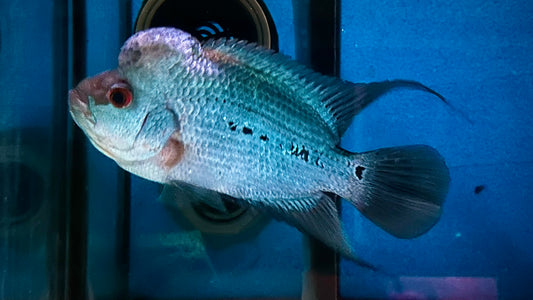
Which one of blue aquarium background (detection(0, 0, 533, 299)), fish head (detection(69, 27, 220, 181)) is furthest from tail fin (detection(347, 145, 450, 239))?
blue aquarium background (detection(0, 0, 533, 299))

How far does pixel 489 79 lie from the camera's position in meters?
1.14

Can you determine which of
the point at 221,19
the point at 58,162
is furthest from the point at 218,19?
the point at 58,162

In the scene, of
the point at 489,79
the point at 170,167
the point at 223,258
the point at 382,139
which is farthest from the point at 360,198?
the point at 489,79

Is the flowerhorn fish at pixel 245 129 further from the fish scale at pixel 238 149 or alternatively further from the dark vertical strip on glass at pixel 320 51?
the dark vertical strip on glass at pixel 320 51

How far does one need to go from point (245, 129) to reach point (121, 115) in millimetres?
197

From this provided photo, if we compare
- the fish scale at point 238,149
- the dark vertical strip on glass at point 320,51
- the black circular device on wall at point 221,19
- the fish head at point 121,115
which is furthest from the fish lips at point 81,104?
the dark vertical strip on glass at point 320,51

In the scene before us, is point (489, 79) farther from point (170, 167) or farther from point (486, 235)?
point (170, 167)

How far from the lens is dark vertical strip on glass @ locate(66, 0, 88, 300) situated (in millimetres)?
1060

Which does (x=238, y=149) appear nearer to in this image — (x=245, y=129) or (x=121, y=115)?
(x=245, y=129)

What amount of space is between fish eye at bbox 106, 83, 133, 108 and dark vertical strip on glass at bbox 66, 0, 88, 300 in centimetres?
49

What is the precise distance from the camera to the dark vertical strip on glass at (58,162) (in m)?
1.03

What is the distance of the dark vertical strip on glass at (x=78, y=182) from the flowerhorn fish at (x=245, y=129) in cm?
46

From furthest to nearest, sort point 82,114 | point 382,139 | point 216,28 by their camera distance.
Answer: point 382,139 < point 216,28 < point 82,114

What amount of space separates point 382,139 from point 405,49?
0.26 metres
